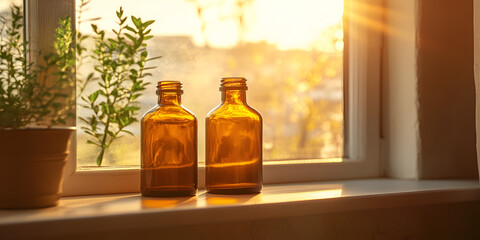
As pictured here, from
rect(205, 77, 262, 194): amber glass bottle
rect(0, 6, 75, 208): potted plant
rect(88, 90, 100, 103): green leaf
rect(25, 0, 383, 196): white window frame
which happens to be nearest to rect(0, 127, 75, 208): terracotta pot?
rect(0, 6, 75, 208): potted plant

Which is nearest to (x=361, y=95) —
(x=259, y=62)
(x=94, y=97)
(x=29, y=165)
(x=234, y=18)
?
(x=259, y=62)

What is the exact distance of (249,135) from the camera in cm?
109

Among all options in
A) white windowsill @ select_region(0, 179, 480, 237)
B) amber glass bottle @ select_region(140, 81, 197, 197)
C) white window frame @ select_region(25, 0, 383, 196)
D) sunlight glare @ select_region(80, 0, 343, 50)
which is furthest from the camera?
white window frame @ select_region(25, 0, 383, 196)

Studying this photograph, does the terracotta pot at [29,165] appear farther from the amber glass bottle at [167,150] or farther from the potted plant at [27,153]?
the amber glass bottle at [167,150]

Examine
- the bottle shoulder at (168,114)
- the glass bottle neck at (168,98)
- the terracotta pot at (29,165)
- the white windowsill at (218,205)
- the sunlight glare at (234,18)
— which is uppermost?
the sunlight glare at (234,18)

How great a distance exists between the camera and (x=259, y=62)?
1.38 metres

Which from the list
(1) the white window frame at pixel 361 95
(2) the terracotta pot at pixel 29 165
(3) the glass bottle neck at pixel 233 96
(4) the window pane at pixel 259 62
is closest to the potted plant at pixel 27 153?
(2) the terracotta pot at pixel 29 165

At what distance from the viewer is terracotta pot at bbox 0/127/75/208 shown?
0.81m

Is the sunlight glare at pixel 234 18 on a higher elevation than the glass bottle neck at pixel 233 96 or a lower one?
higher

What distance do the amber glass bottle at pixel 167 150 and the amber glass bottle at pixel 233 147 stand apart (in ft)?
0.20

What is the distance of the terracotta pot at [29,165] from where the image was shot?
81 cm

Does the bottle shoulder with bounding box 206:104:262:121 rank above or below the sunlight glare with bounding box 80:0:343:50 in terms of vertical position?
below

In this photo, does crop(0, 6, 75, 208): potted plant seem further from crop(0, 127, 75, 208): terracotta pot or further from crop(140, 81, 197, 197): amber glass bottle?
crop(140, 81, 197, 197): amber glass bottle

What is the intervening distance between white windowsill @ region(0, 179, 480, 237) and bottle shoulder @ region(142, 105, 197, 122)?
0.17 meters
